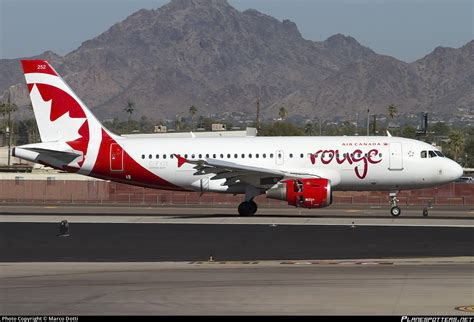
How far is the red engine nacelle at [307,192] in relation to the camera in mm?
49312

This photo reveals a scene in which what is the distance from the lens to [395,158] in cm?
5122

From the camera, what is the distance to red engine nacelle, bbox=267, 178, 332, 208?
49.3 meters

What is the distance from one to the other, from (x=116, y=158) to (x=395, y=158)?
14507 millimetres

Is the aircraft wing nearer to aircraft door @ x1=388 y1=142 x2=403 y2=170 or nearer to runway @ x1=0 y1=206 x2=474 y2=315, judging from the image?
runway @ x1=0 y1=206 x2=474 y2=315

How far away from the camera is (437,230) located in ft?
140

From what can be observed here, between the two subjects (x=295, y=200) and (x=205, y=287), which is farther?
(x=295, y=200)

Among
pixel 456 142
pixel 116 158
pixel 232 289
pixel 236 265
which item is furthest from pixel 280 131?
pixel 232 289

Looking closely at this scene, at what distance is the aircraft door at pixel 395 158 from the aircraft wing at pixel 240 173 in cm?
403

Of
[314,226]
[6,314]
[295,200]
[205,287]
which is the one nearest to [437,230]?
[314,226]

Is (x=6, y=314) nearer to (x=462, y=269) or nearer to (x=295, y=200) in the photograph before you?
(x=462, y=269)

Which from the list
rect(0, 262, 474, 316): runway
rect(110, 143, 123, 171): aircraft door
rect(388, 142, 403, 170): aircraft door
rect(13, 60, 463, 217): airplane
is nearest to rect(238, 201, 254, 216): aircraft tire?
rect(13, 60, 463, 217): airplane

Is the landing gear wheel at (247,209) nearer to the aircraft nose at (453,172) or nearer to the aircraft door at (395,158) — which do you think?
the aircraft door at (395,158)

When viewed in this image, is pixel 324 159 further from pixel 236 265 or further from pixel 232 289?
pixel 232 289

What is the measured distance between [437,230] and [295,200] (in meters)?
9.02
